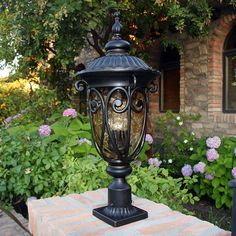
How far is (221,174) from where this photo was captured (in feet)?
13.8

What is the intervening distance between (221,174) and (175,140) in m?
2.08

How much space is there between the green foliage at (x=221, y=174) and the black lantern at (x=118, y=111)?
2647mm

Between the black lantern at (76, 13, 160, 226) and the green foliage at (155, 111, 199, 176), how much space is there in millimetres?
3297

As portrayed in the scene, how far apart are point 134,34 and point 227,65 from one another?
179cm

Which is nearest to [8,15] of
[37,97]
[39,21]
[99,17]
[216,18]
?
[39,21]

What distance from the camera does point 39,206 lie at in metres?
2.03

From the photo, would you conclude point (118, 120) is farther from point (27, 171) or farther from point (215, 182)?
point (215, 182)

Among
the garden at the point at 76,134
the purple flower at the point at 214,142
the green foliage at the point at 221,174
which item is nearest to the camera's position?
the garden at the point at 76,134

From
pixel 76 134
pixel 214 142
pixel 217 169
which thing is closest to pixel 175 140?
pixel 214 142

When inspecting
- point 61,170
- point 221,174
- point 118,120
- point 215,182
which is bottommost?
point 215,182

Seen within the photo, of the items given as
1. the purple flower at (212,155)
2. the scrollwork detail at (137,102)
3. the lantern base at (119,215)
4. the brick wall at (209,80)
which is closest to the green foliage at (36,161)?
the lantern base at (119,215)

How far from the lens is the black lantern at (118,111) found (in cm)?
165

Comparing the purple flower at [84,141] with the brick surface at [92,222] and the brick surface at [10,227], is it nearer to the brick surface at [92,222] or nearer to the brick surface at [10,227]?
the brick surface at [10,227]

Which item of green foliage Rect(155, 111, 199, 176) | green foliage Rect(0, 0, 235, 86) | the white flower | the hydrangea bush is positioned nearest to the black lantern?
the white flower
